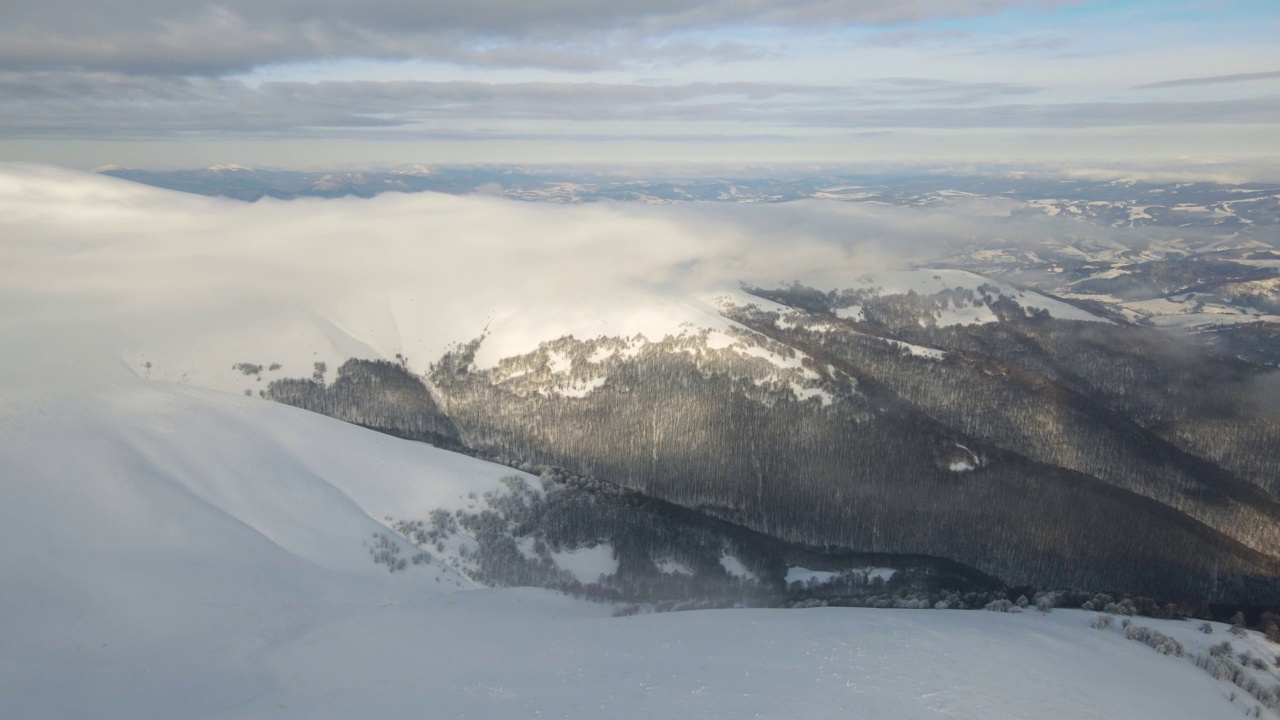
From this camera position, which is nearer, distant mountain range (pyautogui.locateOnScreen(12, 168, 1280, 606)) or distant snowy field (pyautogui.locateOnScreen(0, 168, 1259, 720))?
distant snowy field (pyautogui.locateOnScreen(0, 168, 1259, 720))

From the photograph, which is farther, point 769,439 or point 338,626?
point 769,439

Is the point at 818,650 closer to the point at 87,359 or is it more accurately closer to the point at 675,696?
the point at 675,696

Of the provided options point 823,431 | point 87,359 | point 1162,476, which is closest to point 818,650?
point 823,431

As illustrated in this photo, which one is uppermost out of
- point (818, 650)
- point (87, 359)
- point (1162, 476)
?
point (87, 359)

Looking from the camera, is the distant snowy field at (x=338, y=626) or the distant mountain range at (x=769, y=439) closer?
the distant snowy field at (x=338, y=626)

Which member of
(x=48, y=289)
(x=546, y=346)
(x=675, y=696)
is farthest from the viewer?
(x=48, y=289)

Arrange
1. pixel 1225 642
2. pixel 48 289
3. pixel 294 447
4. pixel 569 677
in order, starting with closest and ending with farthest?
pixel 569 677, pixel 1225 642, pixel 294 447, pixel 48 289

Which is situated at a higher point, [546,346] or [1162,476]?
[546,346]

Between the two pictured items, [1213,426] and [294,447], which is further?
[1213,426]
